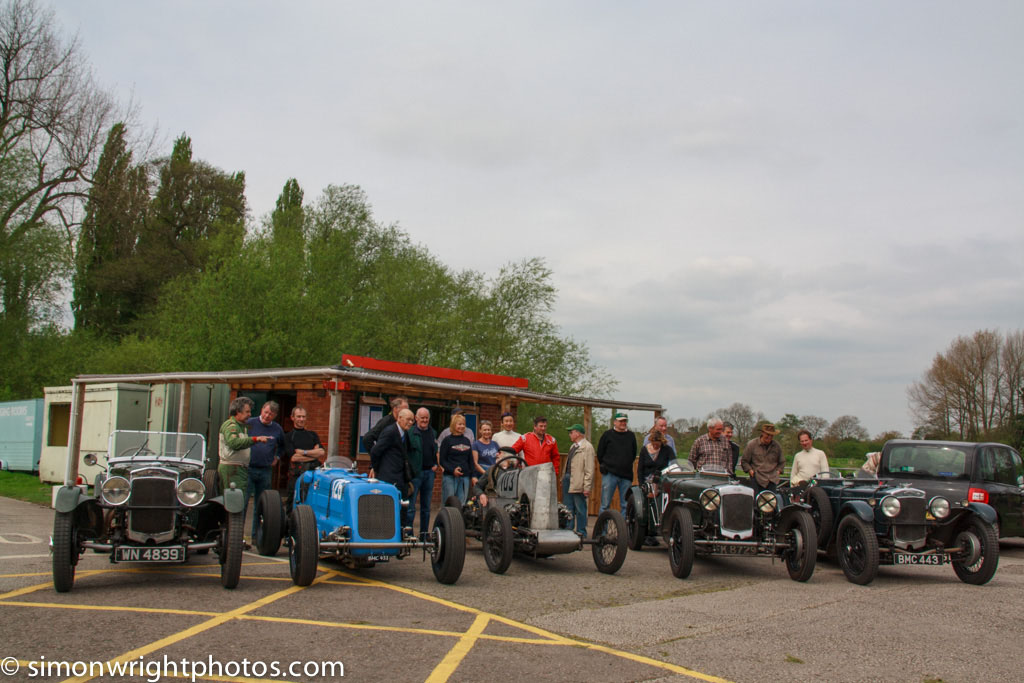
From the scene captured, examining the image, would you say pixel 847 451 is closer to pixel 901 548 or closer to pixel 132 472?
pixel 901 548

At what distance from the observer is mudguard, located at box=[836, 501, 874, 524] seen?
8461 millimetres

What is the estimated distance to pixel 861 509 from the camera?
336 inches

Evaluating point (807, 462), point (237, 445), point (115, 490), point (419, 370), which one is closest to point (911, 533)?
point (807, 462)

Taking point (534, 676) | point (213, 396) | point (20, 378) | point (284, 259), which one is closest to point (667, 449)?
point (534, 676)

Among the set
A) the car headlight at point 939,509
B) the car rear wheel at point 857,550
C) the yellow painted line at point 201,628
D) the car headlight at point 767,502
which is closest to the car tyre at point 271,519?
the yellow painted line at point 201,628

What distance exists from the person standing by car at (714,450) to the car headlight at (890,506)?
7.83ft

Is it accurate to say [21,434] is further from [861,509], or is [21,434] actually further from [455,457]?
[861,509]

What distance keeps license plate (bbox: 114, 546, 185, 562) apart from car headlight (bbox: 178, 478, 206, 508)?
1.49 feet

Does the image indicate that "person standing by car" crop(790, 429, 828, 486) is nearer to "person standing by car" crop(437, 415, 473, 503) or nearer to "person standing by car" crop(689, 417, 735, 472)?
"person standing by car" crop(689, 417, 735, 472)

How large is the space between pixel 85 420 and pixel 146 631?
12683mm

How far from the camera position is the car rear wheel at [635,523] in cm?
1038

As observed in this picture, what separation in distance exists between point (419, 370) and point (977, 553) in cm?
1005

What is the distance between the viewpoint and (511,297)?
3438 centimetres

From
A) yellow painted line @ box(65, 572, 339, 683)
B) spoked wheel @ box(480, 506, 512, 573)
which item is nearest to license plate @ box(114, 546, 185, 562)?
yellow painted line @ box(65, 572, 339, 683)
